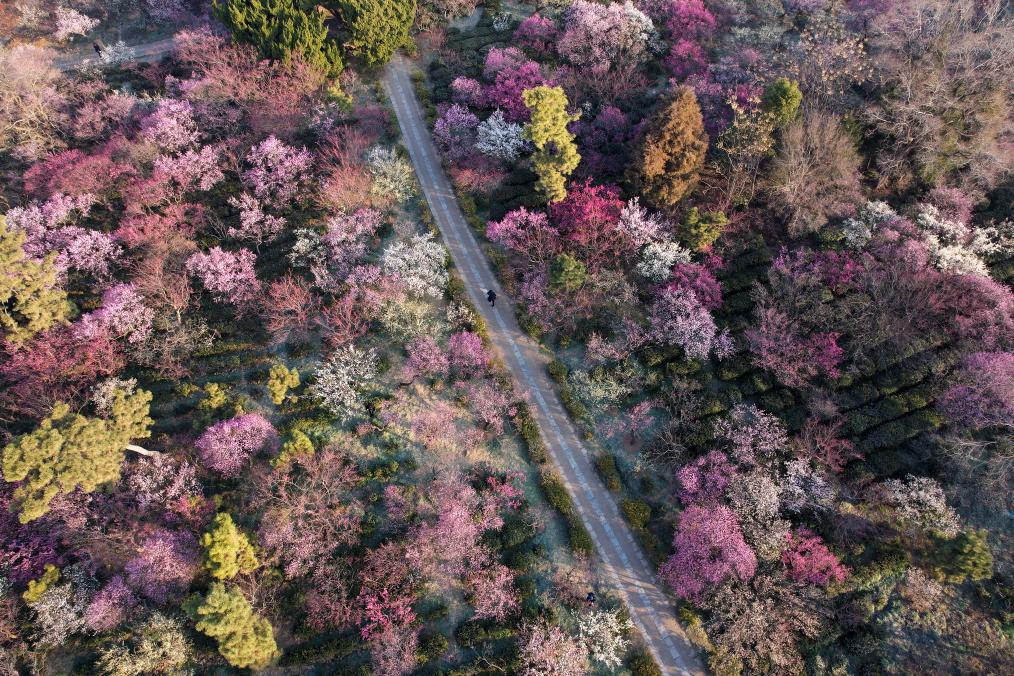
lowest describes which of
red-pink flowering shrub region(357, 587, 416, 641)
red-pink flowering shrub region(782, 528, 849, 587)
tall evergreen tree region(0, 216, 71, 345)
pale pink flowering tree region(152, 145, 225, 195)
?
red-pink flowering shrub region(782, 528, 849, 587)

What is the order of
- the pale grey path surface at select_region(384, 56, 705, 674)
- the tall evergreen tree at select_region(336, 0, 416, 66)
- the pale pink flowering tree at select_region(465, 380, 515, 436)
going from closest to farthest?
the pale grey path surface at select_region(384, 56, 705, 674) → the pale pink flowering tree at select_region(465, 380, 515, 436) → the tall evergreen tree at select_region(336, 0, 416, 66)

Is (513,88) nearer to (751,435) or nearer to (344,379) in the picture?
(344,379)

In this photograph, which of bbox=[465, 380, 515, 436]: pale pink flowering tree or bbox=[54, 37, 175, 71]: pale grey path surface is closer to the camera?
bbox=[465, 380, 515, 436]: pale pink flowering tree

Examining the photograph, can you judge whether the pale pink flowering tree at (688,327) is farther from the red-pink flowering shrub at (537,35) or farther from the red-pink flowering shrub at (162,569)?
the red-pink flowering shrub at (162,569)

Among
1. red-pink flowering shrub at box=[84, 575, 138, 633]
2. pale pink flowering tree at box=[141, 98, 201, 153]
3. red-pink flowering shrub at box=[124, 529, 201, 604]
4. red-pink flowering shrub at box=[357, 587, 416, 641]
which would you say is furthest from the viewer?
pale pink flowering tree at box=[141, 98, 201, 153]

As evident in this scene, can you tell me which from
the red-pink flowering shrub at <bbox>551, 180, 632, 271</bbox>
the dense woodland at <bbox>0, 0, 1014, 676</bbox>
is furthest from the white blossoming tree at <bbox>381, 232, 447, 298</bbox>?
the red-pink flowering shrub at <bbox>551, 180, 632, 271</bbox>

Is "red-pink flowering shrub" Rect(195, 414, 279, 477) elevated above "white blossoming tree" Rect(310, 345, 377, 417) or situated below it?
below

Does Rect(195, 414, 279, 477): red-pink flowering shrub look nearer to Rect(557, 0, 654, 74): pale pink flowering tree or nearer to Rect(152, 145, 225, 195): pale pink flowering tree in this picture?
Rect(152, 145, 225, 195): pale pink flowering tree

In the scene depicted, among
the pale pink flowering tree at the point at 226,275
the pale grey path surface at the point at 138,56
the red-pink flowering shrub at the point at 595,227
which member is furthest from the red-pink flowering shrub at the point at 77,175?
the red-pink flowering shrub at the point at 595,227
